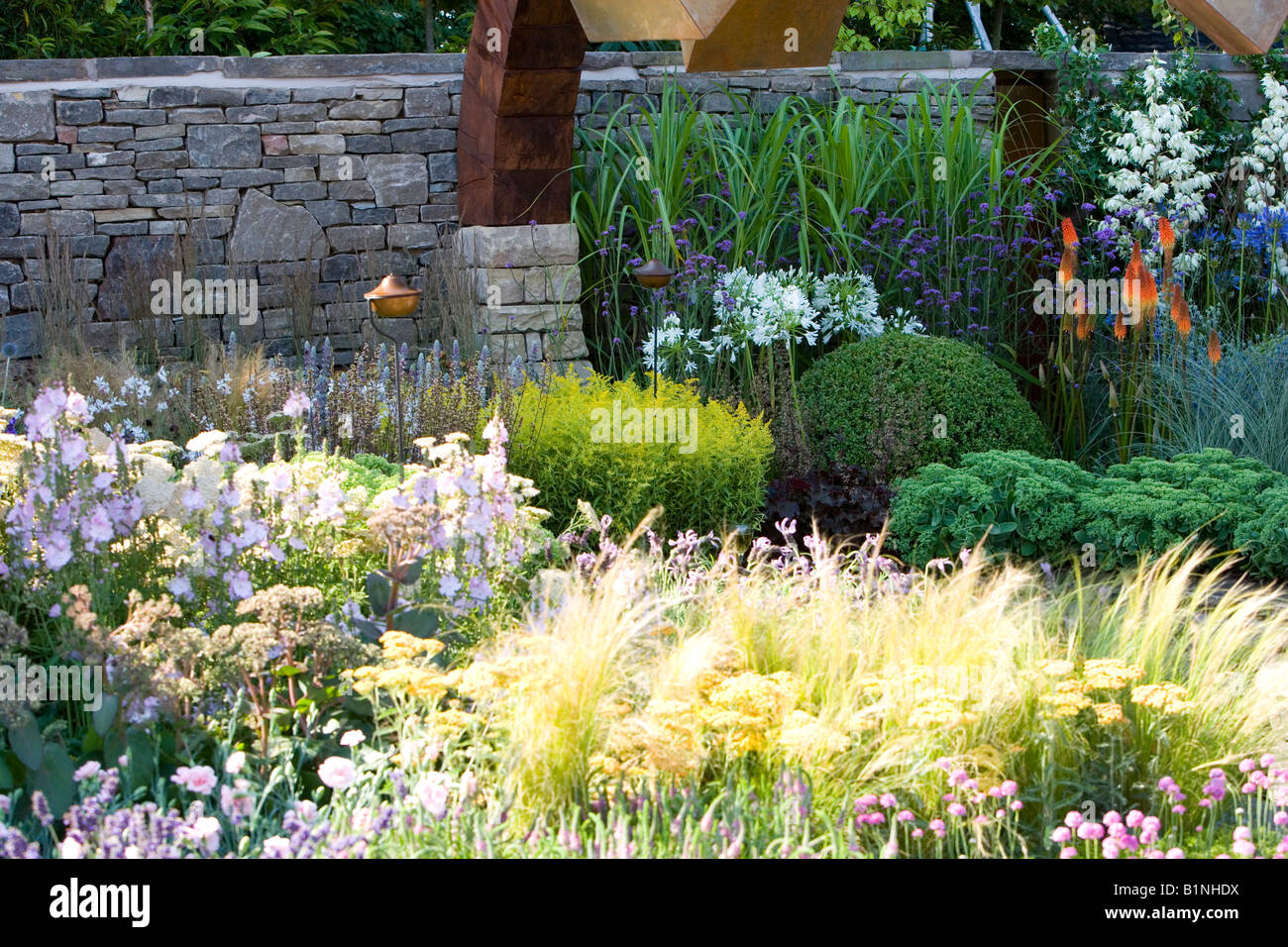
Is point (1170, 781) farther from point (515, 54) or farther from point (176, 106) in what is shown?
point (176, 106)

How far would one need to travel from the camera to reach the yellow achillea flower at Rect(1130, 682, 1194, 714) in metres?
2.92

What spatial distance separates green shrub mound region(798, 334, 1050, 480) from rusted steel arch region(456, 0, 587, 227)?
73.1 inches

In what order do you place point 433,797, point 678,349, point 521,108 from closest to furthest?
point 433,797 → point 678,349 → point 521,108

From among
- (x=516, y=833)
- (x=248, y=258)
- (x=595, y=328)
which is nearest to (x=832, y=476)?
(x=595, y=328)

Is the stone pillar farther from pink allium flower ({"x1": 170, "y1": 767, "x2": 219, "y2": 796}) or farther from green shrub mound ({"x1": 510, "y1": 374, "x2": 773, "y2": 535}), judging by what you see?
pink allium flower ({"x1": 170, "y1": 767, "x2": 219, "y2": 796})

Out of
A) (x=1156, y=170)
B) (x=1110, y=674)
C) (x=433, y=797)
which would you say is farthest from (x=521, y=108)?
(x=433, y=797)

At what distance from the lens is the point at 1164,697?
2.94m

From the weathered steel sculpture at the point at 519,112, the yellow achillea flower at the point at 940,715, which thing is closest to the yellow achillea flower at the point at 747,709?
the yellow achillea flower at the point at 940,715

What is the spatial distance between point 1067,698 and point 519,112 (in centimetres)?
451

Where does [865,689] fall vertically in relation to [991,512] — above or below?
below

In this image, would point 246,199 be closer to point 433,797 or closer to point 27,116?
point 27,116

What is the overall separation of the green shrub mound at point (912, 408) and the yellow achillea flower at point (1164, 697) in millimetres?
2509

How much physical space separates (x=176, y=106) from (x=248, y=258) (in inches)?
33.9
